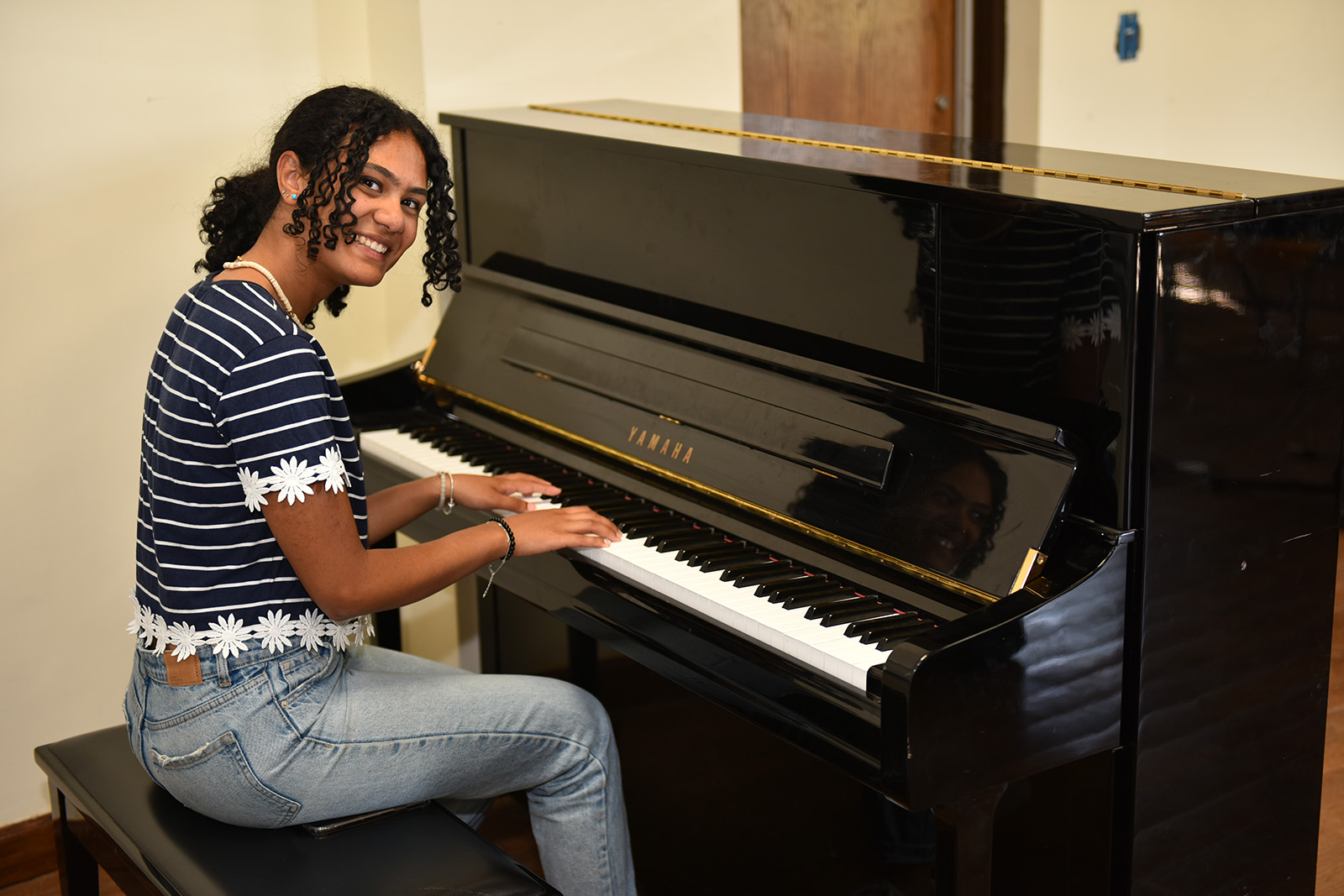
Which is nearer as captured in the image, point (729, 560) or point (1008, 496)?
point (1008, 496)

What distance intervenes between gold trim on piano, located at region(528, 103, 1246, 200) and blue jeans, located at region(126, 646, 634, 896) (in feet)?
2.95

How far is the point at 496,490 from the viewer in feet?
6.12

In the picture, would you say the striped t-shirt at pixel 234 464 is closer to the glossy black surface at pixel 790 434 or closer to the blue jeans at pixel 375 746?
the blue jeans at pixel 375 746

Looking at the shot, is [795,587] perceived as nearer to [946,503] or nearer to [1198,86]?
[946,503]

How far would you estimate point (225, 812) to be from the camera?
147cm

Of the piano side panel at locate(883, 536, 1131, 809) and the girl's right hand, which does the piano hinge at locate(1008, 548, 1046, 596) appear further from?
the girl's right hand

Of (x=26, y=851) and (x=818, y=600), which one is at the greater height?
(x=818, y=600)

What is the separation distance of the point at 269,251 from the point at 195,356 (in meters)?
0.20

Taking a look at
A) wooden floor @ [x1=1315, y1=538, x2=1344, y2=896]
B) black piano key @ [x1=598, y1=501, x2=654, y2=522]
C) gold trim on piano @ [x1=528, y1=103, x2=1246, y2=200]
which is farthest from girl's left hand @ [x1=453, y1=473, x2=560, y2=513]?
wooden floor @ [x1=1315, y1=538, x2=1344, y2=896]

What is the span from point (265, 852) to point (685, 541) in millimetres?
663

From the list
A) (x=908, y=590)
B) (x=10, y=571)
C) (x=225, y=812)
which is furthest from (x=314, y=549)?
(x=10, y=571)

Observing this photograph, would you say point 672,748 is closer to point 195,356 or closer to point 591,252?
point 591,252

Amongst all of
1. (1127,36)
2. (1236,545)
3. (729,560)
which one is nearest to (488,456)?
(729,560)

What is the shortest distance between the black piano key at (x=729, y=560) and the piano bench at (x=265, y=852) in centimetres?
44
